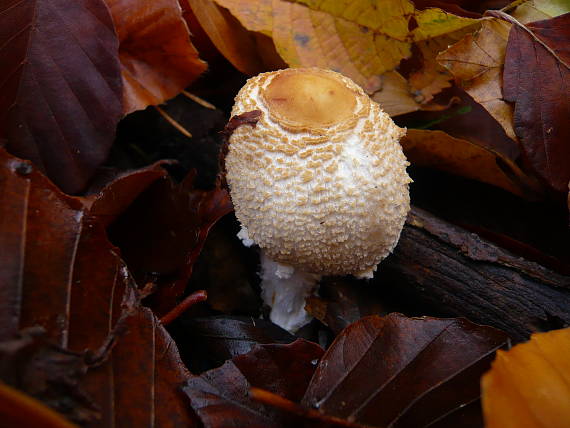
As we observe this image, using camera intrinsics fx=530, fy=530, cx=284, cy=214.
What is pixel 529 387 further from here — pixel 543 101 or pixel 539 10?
pixel 539 10

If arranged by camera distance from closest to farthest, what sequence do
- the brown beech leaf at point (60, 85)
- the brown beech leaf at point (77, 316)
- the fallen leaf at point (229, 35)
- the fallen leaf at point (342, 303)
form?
the brown beech leaf at point (77, 316), the brown beech leaf at point (60, 85), the fallen leaf at point (342, 303), the fallen leaf at point (229, 35)

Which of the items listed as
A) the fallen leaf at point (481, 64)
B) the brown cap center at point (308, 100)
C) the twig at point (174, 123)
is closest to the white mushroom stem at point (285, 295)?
the twig at point (174, 123)

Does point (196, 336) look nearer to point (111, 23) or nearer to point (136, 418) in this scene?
point (136, 418)

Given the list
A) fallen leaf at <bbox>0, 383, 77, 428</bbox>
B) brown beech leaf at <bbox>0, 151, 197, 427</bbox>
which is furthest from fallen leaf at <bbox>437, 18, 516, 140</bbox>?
fallen leaf at <bbox>0, 383, 77, 428</bbox>

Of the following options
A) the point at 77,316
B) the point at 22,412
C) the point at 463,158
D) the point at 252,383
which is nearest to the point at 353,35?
the point at 463,158

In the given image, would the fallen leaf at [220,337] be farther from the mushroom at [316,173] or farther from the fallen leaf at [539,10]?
the fallen leaf at [539,10]

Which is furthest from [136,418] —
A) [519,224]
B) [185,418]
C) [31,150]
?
[519,224]
